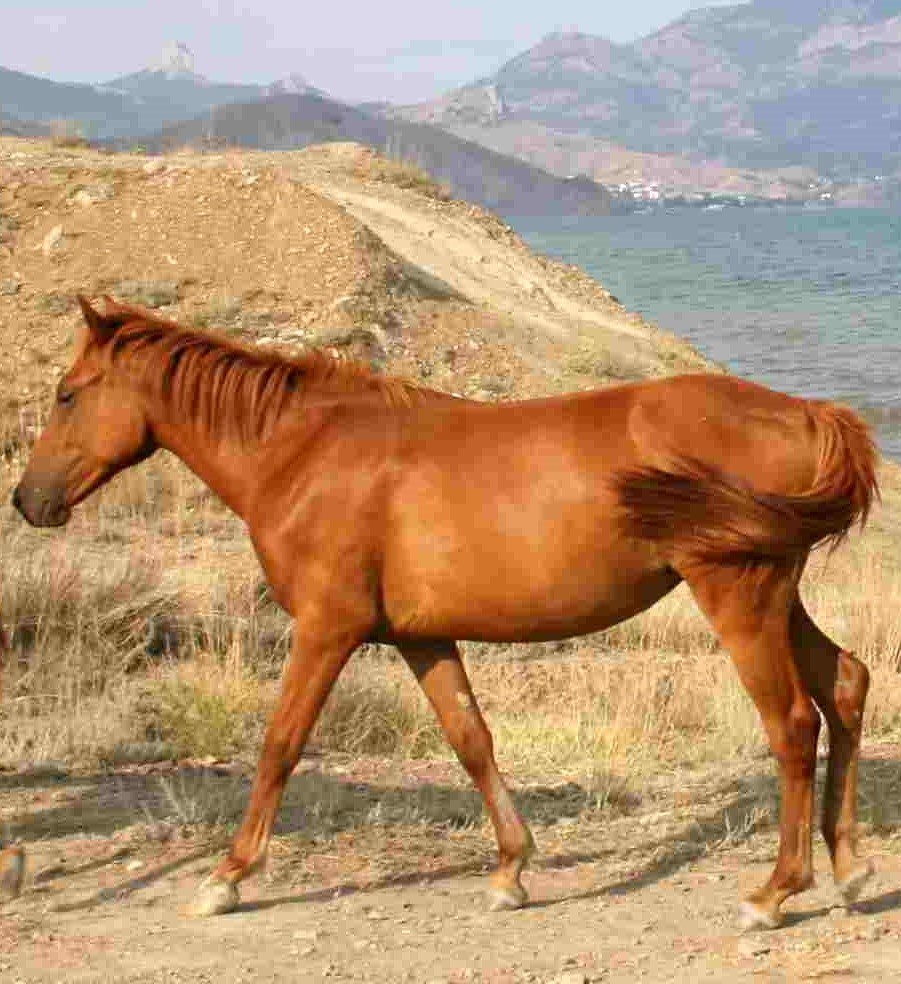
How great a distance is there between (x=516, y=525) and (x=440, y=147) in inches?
5833

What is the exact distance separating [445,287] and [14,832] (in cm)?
1367

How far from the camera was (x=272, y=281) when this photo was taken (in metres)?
17.8

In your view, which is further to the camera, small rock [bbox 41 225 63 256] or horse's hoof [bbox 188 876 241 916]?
small rock [bbox 41 225 63 256]

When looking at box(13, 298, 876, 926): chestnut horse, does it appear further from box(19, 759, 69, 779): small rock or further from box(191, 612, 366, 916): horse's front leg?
box(19, 759, 69, 779): small rock

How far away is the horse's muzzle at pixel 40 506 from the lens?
598 cm

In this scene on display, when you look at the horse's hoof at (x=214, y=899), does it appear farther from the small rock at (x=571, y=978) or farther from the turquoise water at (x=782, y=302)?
the turquoise water at (x=782, y=302)

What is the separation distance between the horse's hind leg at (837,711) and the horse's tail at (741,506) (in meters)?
0.43

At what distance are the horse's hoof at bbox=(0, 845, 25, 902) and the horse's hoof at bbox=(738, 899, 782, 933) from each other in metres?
2.23

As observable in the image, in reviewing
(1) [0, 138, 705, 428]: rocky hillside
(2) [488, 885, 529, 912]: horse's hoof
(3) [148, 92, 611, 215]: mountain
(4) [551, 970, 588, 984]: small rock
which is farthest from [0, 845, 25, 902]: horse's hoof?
(3) [148, 92, 611, 215]: mountain

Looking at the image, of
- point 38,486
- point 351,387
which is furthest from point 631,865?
point 38,486

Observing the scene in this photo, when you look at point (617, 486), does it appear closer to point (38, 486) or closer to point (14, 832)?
point (38, 486)

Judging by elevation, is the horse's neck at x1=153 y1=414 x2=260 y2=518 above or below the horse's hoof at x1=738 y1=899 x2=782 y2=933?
above

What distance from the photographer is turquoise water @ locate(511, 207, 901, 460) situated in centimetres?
2988

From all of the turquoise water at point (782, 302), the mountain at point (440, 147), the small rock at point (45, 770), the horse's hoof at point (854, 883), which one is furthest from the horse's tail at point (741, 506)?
the mountain at point (440, 147)
